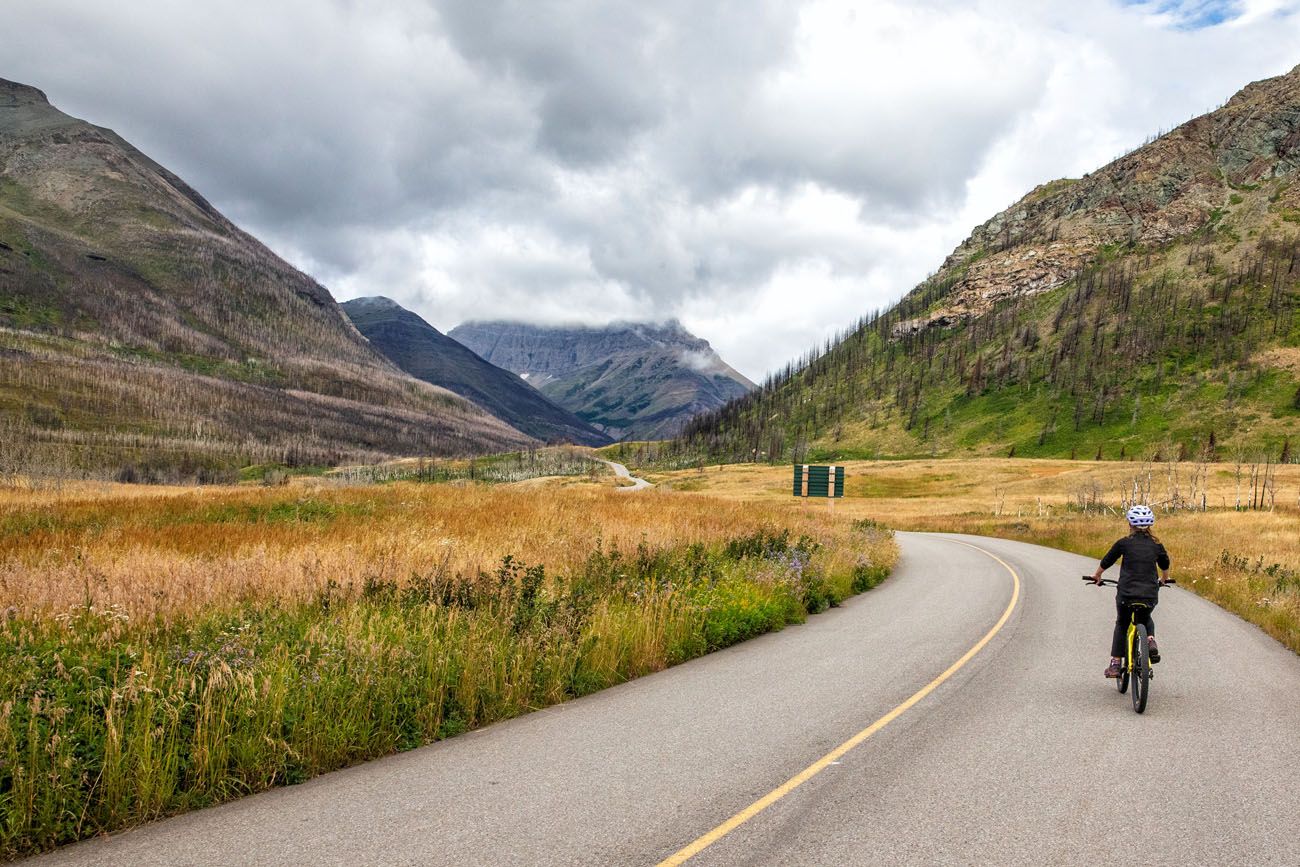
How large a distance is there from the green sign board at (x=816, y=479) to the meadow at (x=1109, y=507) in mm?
1962

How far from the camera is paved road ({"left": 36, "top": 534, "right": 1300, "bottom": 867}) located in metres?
4.85

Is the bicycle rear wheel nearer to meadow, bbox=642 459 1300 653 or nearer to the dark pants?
the dark pants

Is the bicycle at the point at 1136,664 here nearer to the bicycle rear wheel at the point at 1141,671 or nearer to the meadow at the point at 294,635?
the bicycle rear wheel at the point at 1141,671

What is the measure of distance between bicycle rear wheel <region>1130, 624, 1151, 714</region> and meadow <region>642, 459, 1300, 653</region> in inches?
248

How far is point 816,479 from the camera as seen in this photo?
3772 centimetres

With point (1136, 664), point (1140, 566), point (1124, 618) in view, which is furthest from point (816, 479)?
point (1136, 664)

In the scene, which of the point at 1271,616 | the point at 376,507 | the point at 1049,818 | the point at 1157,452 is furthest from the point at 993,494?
the point at 1049,818

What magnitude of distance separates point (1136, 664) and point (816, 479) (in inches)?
1148

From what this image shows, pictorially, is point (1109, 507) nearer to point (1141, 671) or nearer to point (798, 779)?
point (1141, 671)

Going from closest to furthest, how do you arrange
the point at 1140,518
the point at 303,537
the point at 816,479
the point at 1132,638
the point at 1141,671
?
the point at 1141,671 → the point at 1132,638 → the point at 1140,518 → the point at 303,537 → the point at 816,479

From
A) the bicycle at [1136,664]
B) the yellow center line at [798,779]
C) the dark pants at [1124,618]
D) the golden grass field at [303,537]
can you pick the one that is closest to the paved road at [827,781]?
the yellow center line at [798,779]

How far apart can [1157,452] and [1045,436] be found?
28847mm

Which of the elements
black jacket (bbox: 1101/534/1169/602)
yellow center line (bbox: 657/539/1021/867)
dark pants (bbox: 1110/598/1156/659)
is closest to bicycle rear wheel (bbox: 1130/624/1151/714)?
dark pants (bbox: 1110/598/1156/659)

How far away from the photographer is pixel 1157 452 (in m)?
128
